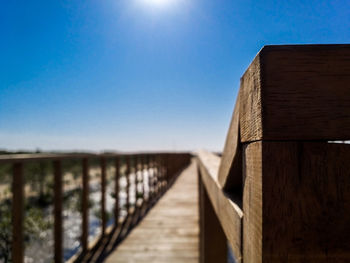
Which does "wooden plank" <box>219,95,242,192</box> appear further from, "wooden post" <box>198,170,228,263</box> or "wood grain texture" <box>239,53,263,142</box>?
"wooden post" <box>198,170,228,263</box>

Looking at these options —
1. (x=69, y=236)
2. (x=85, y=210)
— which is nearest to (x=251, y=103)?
(x=85, y=210)

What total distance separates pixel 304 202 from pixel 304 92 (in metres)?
0.17

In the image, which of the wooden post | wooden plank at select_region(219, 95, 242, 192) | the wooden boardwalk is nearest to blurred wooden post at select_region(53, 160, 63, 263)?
the wooden boardwalk

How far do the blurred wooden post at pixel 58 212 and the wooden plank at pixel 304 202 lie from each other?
1.81 meters

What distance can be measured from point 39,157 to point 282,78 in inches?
66.6

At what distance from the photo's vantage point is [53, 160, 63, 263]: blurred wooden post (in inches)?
68.5

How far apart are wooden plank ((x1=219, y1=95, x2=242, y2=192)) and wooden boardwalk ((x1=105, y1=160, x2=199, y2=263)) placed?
1763 mm

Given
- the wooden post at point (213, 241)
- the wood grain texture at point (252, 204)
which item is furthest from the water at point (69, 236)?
the wood grain texture at point (252, 204)

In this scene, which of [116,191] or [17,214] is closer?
[17,214]

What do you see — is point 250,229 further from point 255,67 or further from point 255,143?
point 255,67

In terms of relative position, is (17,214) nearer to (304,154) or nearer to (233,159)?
(233,159)

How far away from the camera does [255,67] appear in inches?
14.6

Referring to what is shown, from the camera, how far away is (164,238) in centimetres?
255

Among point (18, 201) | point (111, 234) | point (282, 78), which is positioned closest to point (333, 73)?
point (282, 78)
